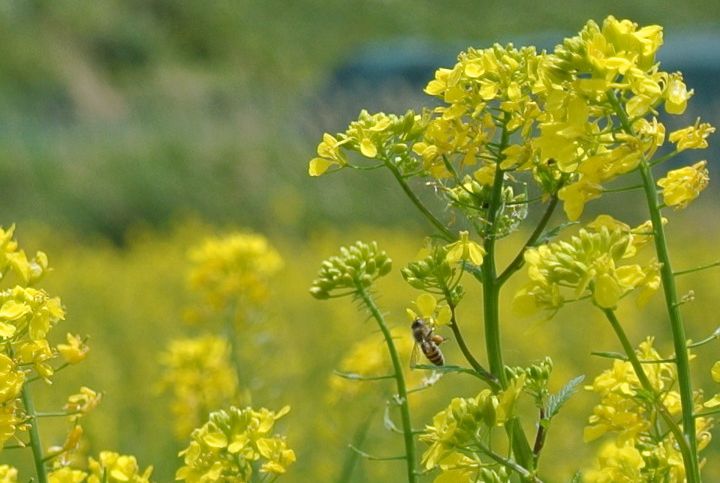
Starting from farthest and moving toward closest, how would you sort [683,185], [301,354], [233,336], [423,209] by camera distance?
[301,354], [233,336], [423,209], [683,185]

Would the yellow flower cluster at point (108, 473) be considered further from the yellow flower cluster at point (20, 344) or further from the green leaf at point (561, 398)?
the green leaf at point (561, 398)

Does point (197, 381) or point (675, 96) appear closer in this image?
point (675, 96)

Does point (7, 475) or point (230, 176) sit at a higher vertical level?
point (230, 176)

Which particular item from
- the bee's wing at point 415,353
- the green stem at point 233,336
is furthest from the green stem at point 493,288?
the green stem at point 233,336

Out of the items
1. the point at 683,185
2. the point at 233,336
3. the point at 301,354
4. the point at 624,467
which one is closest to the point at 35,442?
the point at 624,467

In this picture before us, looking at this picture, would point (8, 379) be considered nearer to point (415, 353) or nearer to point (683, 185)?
point (415, 353)

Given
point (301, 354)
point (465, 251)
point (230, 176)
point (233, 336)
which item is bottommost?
point (465, 251)

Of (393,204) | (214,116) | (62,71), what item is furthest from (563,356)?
(62,71)
